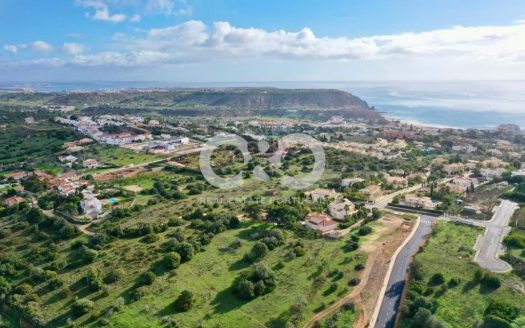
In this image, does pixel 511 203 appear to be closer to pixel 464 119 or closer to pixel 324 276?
pixel 324 276

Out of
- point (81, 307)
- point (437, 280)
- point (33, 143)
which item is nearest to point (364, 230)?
point (437, 280)

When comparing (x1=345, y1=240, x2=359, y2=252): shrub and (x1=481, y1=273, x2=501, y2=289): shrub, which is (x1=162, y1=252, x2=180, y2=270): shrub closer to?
(x1=345, y1=240, x2=359, y2=252): shrub

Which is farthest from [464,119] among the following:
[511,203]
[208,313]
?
[208,313]

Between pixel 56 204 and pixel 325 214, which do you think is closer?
pixel 325 214

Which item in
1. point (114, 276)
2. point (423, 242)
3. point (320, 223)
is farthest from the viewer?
point (320, 223)

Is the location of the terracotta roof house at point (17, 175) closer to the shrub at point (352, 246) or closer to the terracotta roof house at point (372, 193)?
the terracotta roof house at point (372, 193)

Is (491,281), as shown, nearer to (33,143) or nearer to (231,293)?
(231,293)

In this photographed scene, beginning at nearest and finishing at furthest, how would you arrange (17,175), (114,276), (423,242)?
(114,276) < (423,242) < (17,175)

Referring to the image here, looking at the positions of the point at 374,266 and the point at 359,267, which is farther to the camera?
the point at 374,266
